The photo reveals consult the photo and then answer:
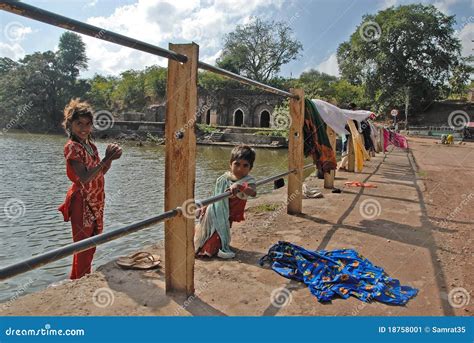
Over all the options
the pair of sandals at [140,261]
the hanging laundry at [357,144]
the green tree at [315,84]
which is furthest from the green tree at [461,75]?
the pair of sandals at [140,261]

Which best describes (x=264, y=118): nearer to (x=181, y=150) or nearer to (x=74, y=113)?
(x=74, y=113)

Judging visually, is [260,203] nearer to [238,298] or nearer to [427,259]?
[427,259]

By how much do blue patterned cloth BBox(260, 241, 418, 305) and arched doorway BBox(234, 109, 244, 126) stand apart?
3871 centimetres

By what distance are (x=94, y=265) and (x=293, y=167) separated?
2688mm

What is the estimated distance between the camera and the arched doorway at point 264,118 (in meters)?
40.7

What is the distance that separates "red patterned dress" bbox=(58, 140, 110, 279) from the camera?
2705mm

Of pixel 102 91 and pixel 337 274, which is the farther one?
pixel 102 91

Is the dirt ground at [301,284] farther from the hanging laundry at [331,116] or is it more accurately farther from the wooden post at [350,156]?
the wooden post at [350,156]

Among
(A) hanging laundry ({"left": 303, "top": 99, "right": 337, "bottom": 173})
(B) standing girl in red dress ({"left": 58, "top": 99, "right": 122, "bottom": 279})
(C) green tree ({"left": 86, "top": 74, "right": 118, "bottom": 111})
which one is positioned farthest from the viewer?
(C) green tree ({"left": 86, "top": 74, "right": 118, "bottom": 111})

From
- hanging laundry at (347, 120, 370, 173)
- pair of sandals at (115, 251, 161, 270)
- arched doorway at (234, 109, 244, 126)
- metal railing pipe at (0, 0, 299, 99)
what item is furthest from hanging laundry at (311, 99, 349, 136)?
arched doorway at (234, 109, 244, 126)

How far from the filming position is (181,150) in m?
2.40

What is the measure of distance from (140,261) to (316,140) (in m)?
3.05

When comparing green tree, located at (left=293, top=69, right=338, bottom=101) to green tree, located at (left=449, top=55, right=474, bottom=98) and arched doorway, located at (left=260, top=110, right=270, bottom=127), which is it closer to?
arched doorway, located at (left=260, top=110, right=270, bottom=127)

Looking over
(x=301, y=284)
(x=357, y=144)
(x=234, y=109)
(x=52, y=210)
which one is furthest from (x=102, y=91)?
(x=301, y=284)
